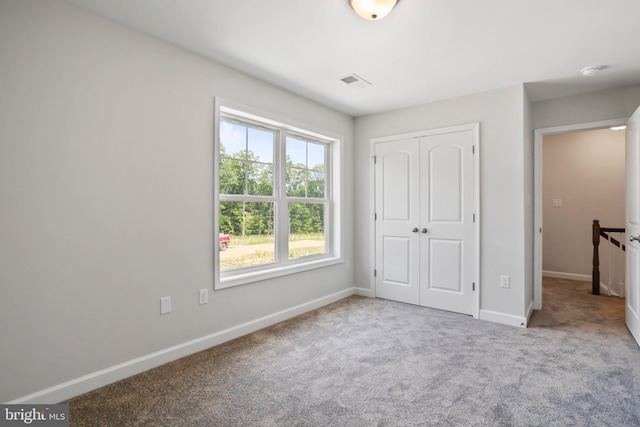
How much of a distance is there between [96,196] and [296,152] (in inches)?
84.8

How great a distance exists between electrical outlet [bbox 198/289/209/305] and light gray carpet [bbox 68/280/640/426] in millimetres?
402

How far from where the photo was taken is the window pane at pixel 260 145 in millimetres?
3286

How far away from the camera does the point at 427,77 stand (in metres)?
3.11

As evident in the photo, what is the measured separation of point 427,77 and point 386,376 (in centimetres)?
264

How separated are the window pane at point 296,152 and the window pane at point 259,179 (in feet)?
1.13

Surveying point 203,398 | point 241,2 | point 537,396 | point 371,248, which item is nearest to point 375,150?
point 371,248

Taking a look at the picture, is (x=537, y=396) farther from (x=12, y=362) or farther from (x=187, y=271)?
(x=12, y=362)

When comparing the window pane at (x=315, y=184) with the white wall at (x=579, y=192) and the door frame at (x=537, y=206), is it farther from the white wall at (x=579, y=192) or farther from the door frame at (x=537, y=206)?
the white wall at (x=579, y=192)

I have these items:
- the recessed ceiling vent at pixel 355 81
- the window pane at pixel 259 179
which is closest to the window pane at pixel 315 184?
the window pane at pixel 259 179

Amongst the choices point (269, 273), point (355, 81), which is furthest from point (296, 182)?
point (355, 81)

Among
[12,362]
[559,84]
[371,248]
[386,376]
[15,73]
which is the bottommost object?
[386,376]

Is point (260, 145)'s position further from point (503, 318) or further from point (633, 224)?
point (633, 224)

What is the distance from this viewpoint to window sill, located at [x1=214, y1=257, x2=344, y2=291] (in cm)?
291

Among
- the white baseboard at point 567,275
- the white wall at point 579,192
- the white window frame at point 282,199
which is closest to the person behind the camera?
the white window frame at point 282,199
